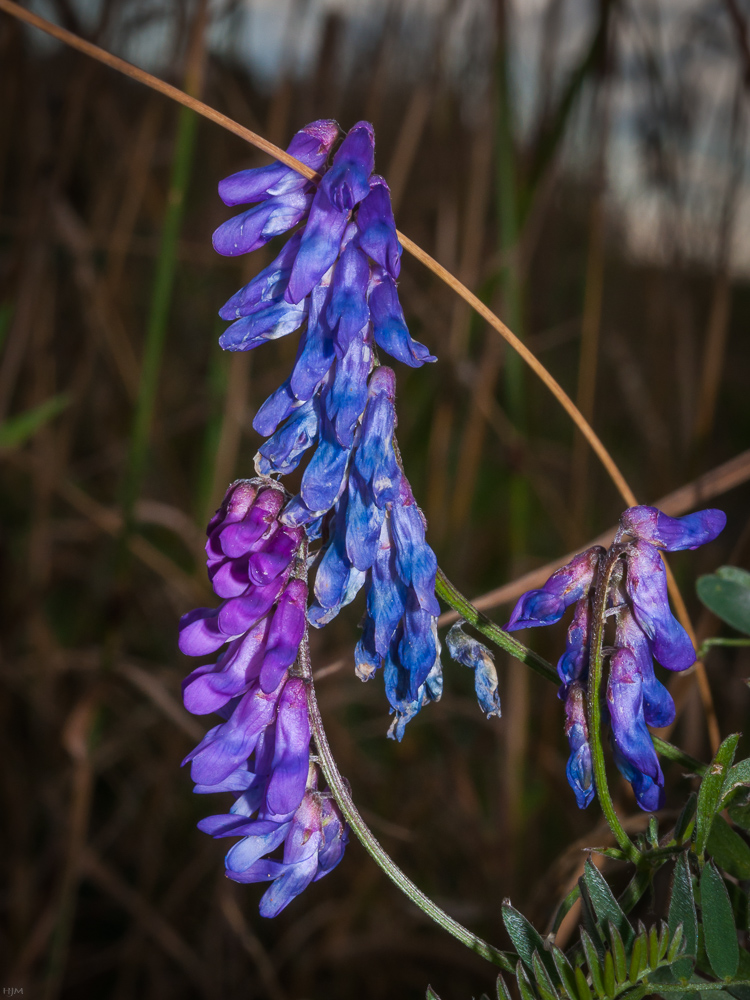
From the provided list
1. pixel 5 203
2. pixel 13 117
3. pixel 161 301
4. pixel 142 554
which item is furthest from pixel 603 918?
pixel 5 203

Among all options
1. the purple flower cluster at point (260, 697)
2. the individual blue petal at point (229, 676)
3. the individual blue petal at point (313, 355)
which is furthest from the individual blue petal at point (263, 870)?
the individual blue petal at point (313, 355)

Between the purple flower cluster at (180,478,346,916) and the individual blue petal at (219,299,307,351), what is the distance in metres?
0.10

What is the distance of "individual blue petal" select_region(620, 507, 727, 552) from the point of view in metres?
0.59

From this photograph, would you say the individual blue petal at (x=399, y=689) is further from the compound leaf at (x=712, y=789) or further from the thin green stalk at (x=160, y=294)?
the thin green stalk at (x=160, y=294)

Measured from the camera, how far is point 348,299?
565mm

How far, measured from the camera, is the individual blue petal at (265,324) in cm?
63

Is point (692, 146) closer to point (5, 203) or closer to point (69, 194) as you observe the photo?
point (69, 194)

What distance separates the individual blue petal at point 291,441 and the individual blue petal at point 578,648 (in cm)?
23

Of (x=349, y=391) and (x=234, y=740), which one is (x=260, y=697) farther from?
(x=349, y=391)

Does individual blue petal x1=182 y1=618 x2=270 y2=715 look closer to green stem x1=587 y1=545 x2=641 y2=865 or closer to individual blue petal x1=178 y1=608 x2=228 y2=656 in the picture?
individual blue petal x1=178 y1=608 x2=228 y2=656

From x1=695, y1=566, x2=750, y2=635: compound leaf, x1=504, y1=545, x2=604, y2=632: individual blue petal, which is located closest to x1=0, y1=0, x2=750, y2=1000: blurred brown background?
x1=695, y1=566, x2=750, y2=635: compound leaf

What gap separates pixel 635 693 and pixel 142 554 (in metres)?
1.27

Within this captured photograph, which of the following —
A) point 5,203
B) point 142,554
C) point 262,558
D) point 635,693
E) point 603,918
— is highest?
point 5,203

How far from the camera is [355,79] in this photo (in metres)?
2.28
